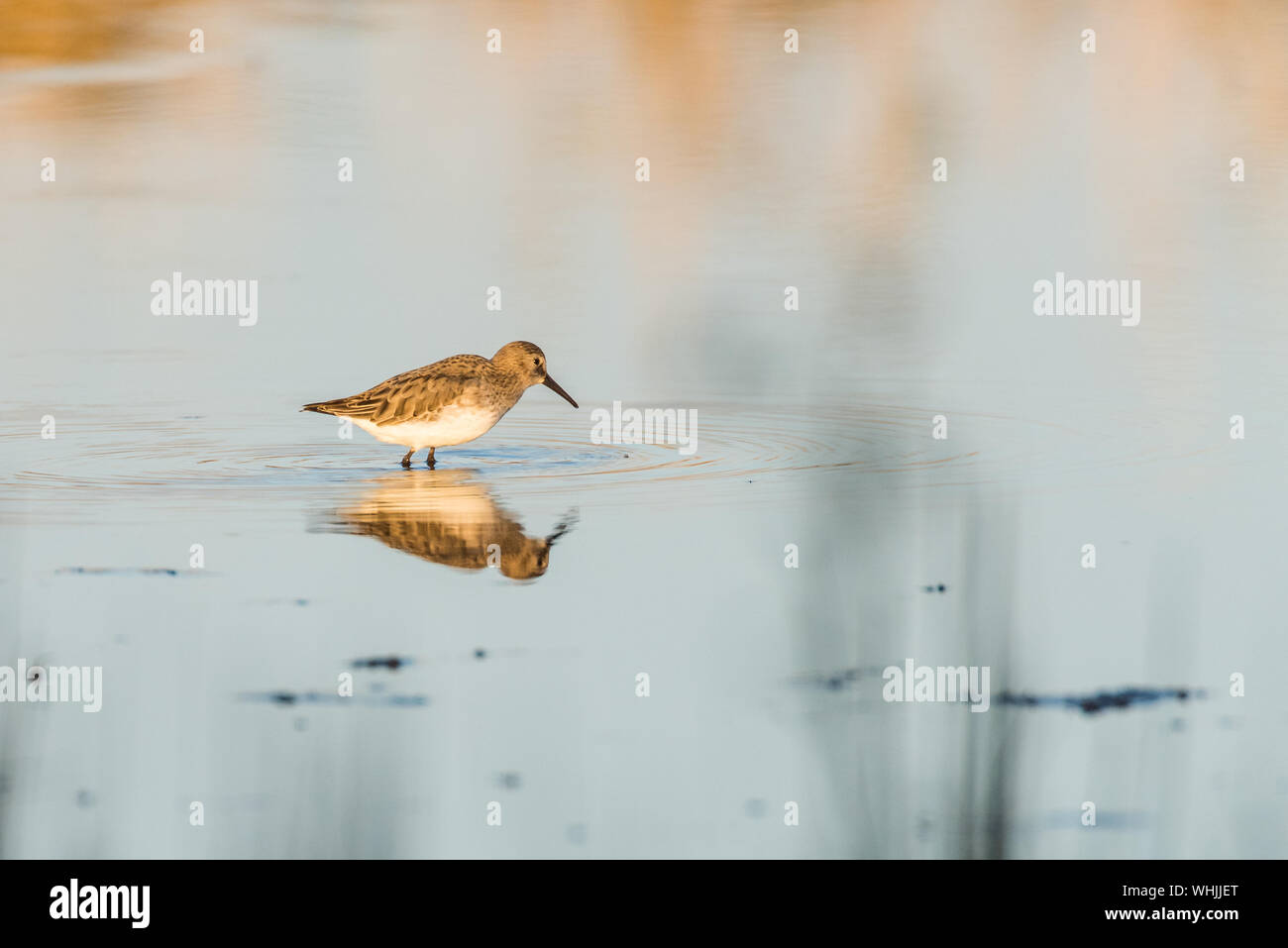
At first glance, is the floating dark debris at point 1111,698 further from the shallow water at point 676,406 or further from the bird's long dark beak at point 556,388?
the bird's long dark beak at point 556,388

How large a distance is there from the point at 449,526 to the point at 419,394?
178 cm

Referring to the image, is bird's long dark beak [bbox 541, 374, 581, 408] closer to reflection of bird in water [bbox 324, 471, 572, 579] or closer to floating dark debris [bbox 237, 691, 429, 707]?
reflection of bird in water [bbox 324, 471, 572, 579]

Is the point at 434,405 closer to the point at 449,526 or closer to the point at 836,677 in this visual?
the point at 449,526

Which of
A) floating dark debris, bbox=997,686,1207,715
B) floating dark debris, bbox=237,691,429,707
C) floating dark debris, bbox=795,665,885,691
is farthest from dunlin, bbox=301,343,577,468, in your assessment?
floating dark debris, bbox=997,686,1207,715

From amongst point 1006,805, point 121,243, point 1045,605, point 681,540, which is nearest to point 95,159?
point 121,243

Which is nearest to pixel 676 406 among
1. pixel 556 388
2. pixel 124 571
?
pixel 556 388

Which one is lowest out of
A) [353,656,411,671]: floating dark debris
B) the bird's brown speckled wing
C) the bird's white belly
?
[353,656,411,671]: floating dark debris

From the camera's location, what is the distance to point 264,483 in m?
10.4

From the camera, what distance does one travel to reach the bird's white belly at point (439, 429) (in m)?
11.0

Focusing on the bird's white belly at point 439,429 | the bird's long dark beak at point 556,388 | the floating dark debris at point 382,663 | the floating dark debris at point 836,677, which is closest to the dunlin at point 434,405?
the bird's white belly at point 439,429

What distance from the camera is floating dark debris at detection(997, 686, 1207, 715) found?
683 cm

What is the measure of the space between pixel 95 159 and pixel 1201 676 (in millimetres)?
15142

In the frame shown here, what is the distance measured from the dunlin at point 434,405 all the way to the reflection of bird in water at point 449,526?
0.40m

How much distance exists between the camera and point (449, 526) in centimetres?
947
